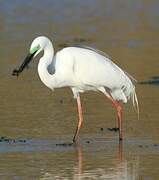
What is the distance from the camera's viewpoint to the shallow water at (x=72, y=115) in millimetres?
10805

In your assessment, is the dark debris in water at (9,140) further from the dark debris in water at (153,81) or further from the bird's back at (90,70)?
the dark debris in water at (153,81)

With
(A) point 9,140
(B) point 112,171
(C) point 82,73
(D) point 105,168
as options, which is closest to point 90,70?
(C) point 82,73

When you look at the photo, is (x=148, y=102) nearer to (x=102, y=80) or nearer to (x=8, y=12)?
(x=102, y=80)

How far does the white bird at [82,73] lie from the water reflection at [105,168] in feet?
5.34

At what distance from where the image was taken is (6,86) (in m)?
17.5

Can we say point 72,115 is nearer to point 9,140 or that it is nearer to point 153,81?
point 9,140

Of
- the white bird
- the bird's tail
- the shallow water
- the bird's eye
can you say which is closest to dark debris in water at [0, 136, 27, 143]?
the shallow water

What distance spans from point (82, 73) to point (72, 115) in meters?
1.23

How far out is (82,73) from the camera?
1348cm

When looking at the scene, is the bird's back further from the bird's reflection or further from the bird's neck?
the bird's reflection

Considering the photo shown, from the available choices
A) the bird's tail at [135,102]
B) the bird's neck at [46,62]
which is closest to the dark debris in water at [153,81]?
the bird's tail at [135,102]

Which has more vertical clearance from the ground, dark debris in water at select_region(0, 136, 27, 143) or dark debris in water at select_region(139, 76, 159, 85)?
dark debris in water at select_region(139, 76, 159, 85)

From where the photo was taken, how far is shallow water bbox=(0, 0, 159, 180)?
35.4ft

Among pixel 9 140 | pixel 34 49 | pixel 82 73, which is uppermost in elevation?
pixel 34 49
